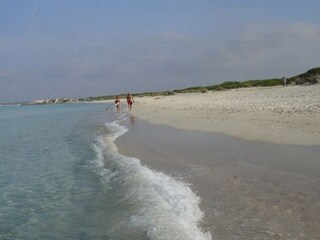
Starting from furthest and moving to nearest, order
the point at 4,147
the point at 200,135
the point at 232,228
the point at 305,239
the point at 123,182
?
the point at 4,147 < the point at 200,135 < the point at 123,182 < the point at 232,228 < the point at 305,239

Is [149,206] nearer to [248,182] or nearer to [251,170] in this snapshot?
[248,182]

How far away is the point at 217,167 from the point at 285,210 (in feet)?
12.1

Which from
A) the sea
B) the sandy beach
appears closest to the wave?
the sea

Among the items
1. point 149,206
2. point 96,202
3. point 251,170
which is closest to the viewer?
point 149,206

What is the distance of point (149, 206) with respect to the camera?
7430 mm

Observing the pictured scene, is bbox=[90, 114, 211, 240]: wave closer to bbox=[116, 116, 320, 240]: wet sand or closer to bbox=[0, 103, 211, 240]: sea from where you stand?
bbox=[0, 103, 211, 240]: sea

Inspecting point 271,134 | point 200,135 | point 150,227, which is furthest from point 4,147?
point 150,227

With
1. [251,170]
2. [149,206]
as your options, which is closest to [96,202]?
[149,206]

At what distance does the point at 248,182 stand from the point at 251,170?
1.01 m

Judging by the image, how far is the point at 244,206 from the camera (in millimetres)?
6691

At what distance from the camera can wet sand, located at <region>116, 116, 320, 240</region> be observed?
5.72m

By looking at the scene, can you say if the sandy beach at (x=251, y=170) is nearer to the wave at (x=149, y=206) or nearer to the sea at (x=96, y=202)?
the wave at (x=149, y=206)

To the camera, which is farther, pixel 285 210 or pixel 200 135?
pixel 200 135

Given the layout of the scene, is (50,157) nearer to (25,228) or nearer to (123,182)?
(123,182)
